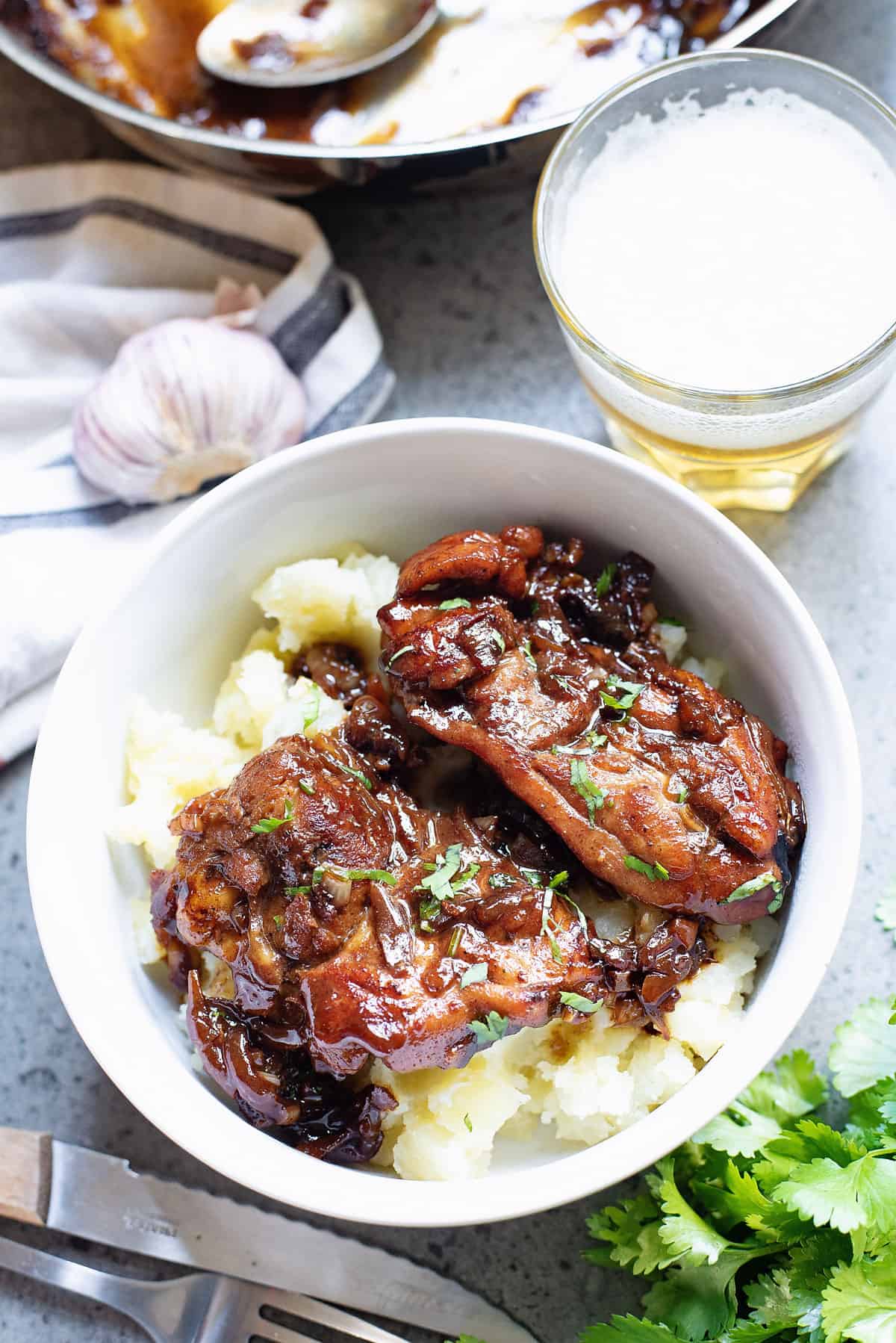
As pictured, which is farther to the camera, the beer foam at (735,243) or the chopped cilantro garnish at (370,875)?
the beer foam at (735,243)

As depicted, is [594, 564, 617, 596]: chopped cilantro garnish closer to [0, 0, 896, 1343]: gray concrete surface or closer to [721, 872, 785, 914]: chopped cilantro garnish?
[721, 872, 785, 914]: chopped cilantro garnish

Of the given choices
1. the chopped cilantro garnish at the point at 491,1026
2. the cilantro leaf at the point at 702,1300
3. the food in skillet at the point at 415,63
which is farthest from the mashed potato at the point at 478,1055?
the food in skillet at the point at 415,63

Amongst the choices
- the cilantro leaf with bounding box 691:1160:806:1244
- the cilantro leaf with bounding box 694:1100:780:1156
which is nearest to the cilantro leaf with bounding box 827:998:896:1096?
the cilantro leaf with bounding box 694:1100:780:1156

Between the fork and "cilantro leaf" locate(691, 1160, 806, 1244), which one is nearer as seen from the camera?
"cilantro leaf" locate(691, 1160, 806, 1244)

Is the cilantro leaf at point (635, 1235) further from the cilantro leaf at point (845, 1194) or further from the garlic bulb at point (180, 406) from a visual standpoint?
the garlic bulb at point (180, 406)

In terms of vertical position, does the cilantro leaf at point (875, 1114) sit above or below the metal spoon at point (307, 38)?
below

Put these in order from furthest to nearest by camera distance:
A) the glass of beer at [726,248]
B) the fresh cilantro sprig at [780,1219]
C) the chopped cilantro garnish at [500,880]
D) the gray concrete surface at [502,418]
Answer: the gray concrete surface at [502,418] → the glass of beer at [726,248] → the fresh cilantro sprig at [780,1219] → the chopped cilantro garnish at [500,880]
